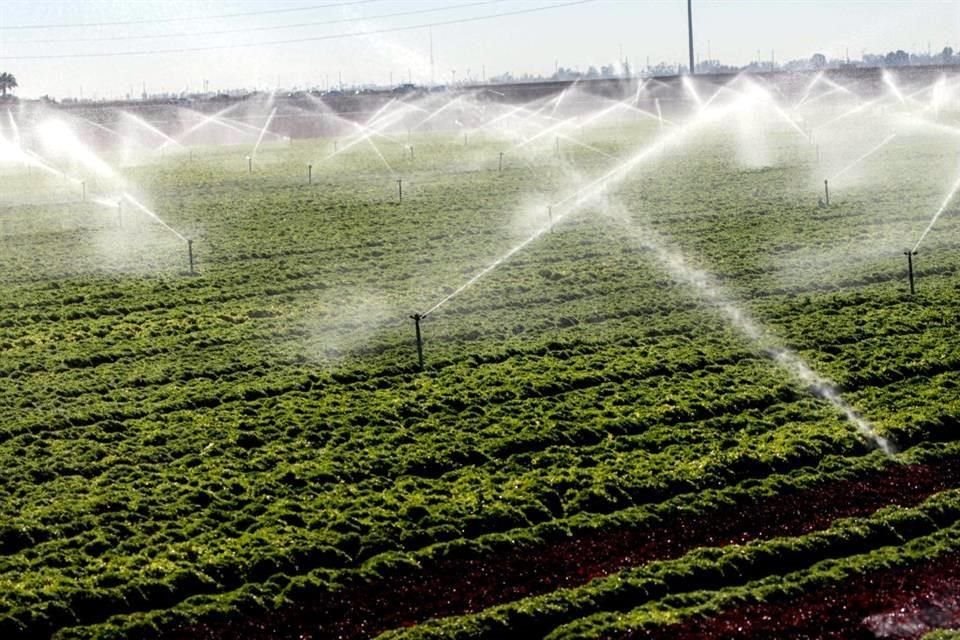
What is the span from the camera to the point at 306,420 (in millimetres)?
23125

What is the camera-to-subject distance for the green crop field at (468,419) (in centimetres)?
1666

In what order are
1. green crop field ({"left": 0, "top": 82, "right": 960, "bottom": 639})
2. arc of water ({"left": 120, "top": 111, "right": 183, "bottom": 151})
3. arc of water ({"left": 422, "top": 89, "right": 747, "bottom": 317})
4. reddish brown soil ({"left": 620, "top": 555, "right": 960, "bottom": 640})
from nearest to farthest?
reddish brown soil ({"left": 620, "top": 555, "right": 960, "bottom": 640})
green crop field ({"left": 0, "top": 82, "right": 960, "bottom": 639})
arc of water ({"left": 422, "top": 89, "right": 747, "bottom": 317})
arc of water ({"left": 120, "top": 111, "right": 183, "bottom": 151})

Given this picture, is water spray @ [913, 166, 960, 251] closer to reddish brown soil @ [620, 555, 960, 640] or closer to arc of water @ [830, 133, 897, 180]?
arc of water @ [830, 133, 897, 180]

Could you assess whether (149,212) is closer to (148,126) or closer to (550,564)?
(550,564)

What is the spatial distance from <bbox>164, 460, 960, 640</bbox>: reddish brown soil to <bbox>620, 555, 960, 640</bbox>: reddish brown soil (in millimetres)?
1825

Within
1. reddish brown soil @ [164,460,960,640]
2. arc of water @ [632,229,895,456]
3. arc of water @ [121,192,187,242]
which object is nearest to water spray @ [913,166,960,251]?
arc of water @ [632,229,895,456]

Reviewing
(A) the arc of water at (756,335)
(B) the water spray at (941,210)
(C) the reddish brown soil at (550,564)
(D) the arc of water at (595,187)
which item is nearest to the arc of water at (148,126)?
(D) the arc of water at (595,187)

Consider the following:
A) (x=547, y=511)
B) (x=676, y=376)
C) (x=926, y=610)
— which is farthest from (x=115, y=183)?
(x=926, y=610)

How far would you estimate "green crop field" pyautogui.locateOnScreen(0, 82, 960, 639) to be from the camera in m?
16.7

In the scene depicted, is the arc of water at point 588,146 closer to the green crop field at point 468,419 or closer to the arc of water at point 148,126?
the green crop field at point 468,419

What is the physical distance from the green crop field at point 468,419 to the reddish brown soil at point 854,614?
0.84 feet

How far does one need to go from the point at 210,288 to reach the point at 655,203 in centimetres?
2015

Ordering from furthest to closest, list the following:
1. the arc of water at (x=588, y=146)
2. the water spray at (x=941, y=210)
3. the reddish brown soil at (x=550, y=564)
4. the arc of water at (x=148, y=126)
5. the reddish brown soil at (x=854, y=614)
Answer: the arc of water at (x=148, y=126) < the arc of water at (x=588, y=146) < the water spray at (x=941, y=210) < the reddish brown soil at (x=550, y=564) < the reddish brown soil at (x=854, y=614)

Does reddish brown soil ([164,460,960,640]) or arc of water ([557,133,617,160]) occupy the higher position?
arc of water ([557,133,617,160])
